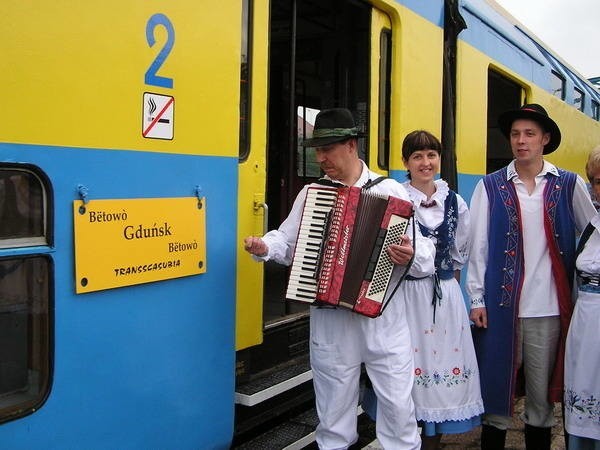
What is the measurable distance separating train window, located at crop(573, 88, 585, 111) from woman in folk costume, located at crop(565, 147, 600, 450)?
558 cm

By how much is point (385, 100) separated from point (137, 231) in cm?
196

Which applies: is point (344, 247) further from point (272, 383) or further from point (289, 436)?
point (289, 436)

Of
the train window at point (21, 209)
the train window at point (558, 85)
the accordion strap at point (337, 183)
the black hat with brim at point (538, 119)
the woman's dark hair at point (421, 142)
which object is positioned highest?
the train window at point (558, 85)

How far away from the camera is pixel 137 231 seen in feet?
6.49

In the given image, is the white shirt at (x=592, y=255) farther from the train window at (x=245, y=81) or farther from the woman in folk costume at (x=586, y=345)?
the train window at (x=245, y=81)

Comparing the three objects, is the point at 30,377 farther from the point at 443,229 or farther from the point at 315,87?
the point at 315,87

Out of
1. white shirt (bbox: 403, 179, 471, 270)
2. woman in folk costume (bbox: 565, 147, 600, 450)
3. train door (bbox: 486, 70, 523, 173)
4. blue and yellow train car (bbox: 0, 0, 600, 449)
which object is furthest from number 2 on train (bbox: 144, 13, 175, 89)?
train door (bbox: 486, 70, 523, 173)

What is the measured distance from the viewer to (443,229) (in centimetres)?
273

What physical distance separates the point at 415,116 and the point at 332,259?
1698 mm

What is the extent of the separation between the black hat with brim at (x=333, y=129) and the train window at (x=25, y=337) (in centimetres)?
109

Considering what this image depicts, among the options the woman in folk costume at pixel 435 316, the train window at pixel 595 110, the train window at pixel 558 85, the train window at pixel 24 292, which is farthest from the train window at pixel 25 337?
the train window at pixel 595 110

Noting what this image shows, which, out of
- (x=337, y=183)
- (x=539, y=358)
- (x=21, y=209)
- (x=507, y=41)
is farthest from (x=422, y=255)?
(x=507, y=41)

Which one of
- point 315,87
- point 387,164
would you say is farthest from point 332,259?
point 315,87

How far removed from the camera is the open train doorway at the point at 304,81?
3.47 metres
